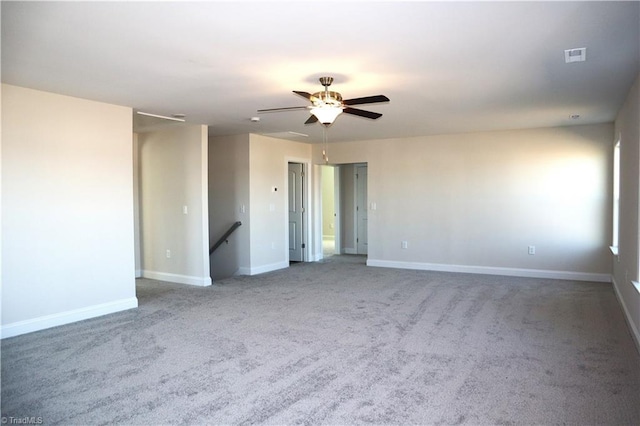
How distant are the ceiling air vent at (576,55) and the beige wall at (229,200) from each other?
16.9ft

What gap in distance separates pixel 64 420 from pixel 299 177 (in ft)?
22.1

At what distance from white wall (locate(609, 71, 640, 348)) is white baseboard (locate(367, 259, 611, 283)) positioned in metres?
1.20

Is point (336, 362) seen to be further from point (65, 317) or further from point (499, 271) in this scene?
point (499, 271)

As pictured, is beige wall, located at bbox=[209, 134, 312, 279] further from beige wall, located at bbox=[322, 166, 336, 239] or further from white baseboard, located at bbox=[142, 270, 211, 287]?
beige wall, located at bbox=[322, 166, 336, 239]

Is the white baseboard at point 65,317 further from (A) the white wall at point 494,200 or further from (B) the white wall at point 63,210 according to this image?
(A) the white wall at point 494,200

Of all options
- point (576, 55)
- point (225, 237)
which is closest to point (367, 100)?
point (576, 55)

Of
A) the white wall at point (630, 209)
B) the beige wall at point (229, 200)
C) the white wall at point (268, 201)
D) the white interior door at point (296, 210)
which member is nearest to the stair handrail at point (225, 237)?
the beige wall at point (229, 200)

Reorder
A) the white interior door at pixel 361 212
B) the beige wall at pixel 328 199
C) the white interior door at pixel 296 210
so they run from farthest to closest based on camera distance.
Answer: the beige wall at pixel 328 199
the white interior door at pixel 361 212
the white interior door at pixel 296 210

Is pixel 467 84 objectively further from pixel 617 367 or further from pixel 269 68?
pixel 617 367

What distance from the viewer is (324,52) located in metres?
3.29

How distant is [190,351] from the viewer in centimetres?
381

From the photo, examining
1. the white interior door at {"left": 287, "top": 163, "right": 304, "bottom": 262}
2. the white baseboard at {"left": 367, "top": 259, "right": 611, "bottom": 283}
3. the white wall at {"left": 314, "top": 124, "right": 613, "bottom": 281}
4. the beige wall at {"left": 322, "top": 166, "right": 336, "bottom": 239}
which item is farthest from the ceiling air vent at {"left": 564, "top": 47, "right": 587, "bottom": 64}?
the beige wall at {"left": 322, "top": 166, "right": 336, "bottom": 239}

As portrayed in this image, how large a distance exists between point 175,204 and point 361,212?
459 centimetres

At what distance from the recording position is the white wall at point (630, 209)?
4008 millimetres
